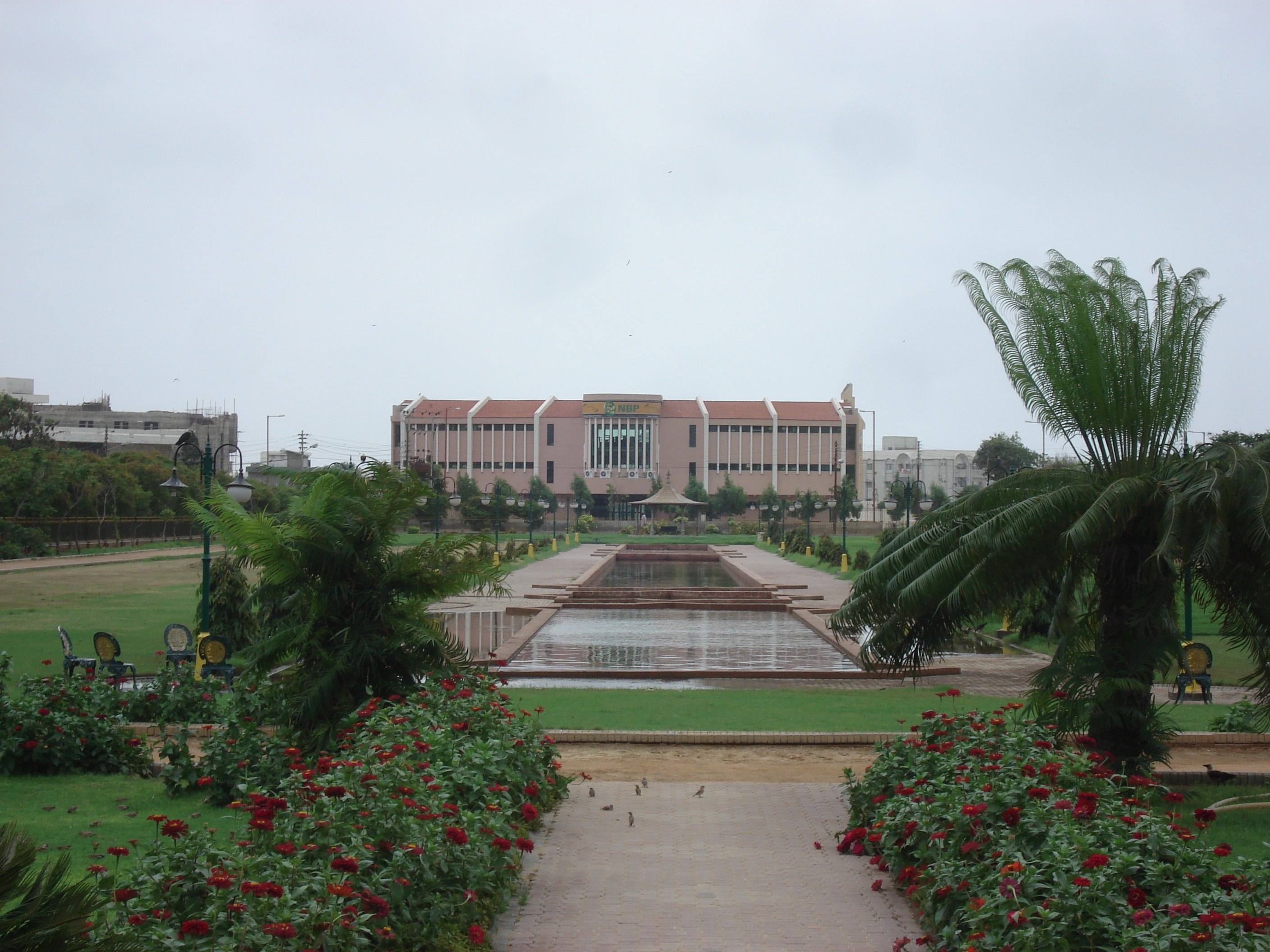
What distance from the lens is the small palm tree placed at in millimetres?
1809

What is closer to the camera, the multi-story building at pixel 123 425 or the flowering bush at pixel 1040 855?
the flowering bush at pixel 1040 855

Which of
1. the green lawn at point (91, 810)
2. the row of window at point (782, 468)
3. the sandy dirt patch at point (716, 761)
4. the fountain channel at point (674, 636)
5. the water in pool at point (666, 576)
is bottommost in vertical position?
the water in pool at point (666, 576)

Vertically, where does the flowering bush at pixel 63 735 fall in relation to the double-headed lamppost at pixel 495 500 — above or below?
below

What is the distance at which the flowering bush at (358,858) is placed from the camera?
3324mm

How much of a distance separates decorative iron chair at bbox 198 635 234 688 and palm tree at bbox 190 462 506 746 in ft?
15.0

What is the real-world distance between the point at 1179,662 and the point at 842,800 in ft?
7.94

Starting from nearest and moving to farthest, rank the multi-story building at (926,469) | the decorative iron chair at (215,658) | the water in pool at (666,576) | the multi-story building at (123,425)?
the decorative iron chair at (215,658) → the water in pool at (666,576) → the multi-story building at (123,425) → the multi-story building at (926,469)

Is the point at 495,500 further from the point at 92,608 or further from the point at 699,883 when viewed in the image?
the point at 699,883

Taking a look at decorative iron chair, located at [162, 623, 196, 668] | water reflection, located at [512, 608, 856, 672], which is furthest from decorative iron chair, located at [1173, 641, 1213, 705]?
decorative iron chair, located at [162, 623, 196, 668]

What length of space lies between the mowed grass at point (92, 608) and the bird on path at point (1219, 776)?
38.1 feet

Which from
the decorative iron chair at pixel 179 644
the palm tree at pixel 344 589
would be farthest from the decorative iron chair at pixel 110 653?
the palm tree at pixel 344 589

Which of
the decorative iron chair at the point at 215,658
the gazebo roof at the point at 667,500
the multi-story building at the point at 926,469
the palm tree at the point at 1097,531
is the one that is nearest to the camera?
the palm tree at the point at 1097,531

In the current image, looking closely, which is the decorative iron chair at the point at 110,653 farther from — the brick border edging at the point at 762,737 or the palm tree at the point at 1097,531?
the palm tree at the point at 1097,531

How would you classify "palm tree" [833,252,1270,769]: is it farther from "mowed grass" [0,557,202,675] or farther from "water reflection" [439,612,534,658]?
"mowed grass" [0,557,202,675]
